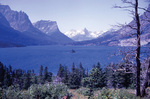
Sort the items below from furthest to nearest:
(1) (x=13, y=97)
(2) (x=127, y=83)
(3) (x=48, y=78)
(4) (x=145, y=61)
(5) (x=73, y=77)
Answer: (3) (x=48, y=78)
(5) (x=73, y=77)
(2) (x=127, y=83)
(4) (x=145, y=61)
(1) (x=13, y=97)

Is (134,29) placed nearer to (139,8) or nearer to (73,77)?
(139,8)

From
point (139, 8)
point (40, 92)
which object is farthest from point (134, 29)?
point (40, 92)

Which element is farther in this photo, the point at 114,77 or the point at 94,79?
the point at 114,77

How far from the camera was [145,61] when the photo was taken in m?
9.98

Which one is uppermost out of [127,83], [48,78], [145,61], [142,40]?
[142,40]

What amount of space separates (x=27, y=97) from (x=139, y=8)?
10939 millimetres

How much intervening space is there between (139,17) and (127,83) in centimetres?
2614

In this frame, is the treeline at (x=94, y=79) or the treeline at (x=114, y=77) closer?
the treeline at (x=114, y=77)

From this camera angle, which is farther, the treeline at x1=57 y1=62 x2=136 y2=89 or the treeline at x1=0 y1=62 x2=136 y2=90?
the treeline at x1=0 y1=62 x2=136 y2=90

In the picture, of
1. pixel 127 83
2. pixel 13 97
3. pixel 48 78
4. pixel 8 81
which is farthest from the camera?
pixel 48 78

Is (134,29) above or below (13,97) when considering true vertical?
above

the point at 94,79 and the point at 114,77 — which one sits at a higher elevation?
the point at 94,79

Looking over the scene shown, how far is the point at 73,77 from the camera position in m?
53.3

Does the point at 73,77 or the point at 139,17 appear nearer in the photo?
the point at 139,17
